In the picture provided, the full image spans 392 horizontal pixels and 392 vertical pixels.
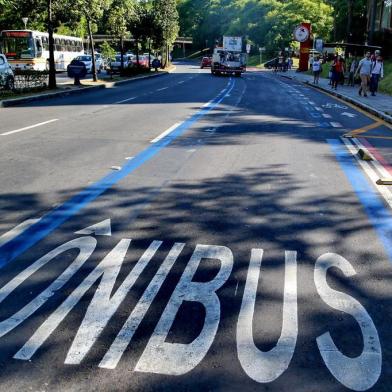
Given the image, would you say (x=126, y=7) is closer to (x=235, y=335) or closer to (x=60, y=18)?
(x=60, y=18)

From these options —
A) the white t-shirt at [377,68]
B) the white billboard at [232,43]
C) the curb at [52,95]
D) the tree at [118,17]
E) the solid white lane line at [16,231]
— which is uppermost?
the tree at [118,17]

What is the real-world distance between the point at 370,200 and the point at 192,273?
10.2 ft

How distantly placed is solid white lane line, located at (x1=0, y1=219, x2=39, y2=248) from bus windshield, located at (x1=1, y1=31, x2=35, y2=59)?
35.9 metres

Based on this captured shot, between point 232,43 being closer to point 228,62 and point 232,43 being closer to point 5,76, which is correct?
point 228,62

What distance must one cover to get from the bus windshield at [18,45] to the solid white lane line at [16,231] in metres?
35.9

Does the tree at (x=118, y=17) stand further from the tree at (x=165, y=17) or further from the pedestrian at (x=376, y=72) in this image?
Answer: the pedestrian at (x=376, y=72)

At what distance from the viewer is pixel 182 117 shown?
→ 47.3 feet

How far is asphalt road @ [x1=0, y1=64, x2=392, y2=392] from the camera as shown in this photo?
2994mm

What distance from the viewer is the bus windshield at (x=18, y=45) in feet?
125

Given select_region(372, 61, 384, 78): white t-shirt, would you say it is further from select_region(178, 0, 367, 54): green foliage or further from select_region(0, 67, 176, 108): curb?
select_region(178, 0, 367, 54): green foliage

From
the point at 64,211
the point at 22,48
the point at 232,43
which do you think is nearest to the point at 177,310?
the point at 64,211

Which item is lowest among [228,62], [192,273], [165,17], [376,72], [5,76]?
[228,62]

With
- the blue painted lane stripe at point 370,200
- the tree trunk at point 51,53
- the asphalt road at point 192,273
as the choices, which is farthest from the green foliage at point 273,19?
the asphalt road at point 192,273

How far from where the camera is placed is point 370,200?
6.39 metres
